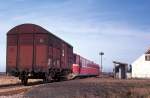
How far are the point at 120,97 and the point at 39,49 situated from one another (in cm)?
1365

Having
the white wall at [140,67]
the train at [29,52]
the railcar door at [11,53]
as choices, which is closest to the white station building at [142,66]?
the white wall at [140,67]

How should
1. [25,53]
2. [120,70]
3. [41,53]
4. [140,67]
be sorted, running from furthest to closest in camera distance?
[140,67]
[120,70]
[25,53]
[41,53]

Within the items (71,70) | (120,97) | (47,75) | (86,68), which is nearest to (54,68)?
(47,75)

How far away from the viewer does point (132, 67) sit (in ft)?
246

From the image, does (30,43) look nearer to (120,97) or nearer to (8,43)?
(8,43)

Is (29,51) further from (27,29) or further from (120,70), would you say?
(120,70)

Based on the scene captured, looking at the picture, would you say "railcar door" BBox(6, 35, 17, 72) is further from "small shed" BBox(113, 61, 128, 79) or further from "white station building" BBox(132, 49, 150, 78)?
"white station building" BBox(132, 49, 150, 78)

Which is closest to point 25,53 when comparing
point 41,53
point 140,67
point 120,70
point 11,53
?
point 11,53

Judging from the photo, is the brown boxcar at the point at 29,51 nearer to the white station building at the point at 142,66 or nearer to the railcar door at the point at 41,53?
the railcar door at the point at 41,53

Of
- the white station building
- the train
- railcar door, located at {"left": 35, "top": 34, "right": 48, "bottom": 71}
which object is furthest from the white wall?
railcar door, located at {"left": 35, "top": 34, "right": 48, "bottom": 71}

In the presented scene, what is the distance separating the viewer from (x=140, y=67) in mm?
74000

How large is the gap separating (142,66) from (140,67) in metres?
0.44

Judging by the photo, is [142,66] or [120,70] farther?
[142,66]

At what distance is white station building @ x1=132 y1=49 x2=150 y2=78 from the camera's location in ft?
240
